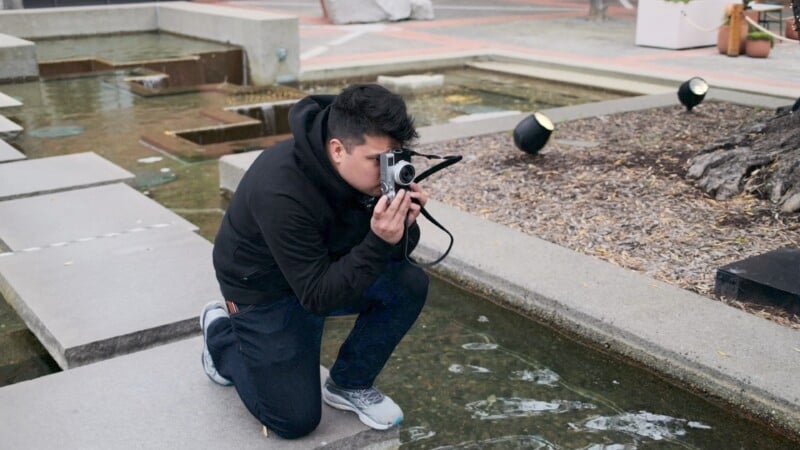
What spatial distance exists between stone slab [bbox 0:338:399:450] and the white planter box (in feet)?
41.6

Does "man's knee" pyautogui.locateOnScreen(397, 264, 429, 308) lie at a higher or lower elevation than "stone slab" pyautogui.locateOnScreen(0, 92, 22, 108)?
higher

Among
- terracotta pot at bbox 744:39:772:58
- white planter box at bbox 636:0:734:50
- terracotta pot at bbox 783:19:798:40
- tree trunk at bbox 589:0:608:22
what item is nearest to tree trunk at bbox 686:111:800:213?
terracotta pot at bbox 744:39:772:58

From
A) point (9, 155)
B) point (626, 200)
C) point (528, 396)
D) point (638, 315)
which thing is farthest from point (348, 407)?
point (9, 155)

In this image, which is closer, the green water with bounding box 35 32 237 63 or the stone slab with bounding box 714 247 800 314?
the stone slab with bounding box 714 247 800 314

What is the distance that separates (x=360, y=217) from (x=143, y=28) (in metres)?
13.3

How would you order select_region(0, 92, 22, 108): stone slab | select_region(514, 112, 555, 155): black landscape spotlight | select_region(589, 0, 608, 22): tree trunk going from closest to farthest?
select_region(514, 112, 555, 155): black landscape spotlight
select_region(0, 92, 22, 108): stone slab
select_region(589, 0, 608, 22): tree trunk

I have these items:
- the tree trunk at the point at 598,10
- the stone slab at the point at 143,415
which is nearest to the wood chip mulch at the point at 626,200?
the stone slab at the point at 143,415

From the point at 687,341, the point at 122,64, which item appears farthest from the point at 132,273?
the point at 122,64

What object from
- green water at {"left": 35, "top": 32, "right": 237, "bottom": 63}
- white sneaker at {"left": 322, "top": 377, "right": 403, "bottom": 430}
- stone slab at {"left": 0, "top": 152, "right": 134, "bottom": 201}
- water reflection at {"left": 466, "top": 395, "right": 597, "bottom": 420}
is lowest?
water reflection at {"left": 466, "top": 395, "right": 597, "bottom": 420}

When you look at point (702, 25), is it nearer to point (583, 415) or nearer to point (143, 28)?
point (143, 28)

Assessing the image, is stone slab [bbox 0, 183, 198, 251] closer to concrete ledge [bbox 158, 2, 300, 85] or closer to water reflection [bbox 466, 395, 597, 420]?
water reflection [bbox 466, 395, 597, 420]

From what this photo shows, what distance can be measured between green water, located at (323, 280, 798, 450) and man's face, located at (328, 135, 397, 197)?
1133mm

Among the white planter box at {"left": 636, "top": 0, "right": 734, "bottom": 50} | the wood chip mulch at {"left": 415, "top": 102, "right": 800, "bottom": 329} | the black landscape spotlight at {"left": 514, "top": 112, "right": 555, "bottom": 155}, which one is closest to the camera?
the wood chip mulch at {"left": 415, "top": 102, "right": 800, "bottom": 329}

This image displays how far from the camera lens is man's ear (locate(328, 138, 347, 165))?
9.18 ft
